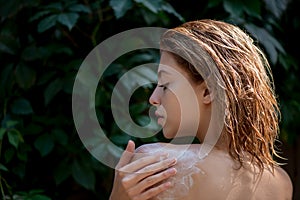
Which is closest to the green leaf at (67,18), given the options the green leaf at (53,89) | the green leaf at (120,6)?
the green leaf at (120,6)

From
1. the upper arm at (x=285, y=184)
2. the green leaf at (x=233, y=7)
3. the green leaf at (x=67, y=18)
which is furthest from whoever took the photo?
the green leaf at (x=233, y=7)

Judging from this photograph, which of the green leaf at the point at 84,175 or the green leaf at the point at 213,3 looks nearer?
the green leaf at the point at 84,175

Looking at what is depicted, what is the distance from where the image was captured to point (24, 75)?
6.63ft

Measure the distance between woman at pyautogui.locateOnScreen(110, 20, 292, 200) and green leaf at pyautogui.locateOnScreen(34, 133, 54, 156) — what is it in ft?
3.22

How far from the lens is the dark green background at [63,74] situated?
1.95m

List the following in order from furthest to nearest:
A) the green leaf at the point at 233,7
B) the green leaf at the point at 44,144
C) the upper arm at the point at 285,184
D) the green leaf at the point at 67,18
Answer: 1. the green leaf at the point at 233,7
2. the green leaf at the point at 44,144
3. the green leaf at the point at 67,18
4. the upper arm at the point at 285,184

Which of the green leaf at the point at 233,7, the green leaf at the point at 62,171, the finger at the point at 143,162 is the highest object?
the finger at the point at 143,162

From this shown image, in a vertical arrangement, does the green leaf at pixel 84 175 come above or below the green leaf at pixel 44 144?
below

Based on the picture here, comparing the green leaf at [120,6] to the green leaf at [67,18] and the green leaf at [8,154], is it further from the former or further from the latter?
the green leaf at [8,154]

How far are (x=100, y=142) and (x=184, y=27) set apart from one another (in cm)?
86

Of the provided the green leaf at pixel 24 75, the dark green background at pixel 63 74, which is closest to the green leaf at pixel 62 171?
the dark green background at pixel 63 74

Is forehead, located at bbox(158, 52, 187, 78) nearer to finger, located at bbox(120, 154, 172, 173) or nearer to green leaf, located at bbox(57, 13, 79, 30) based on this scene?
finger, located at bbox(120, 154, 172, 173)

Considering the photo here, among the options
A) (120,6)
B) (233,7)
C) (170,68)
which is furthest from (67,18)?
(170,68)

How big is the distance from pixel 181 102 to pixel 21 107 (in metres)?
1.18
